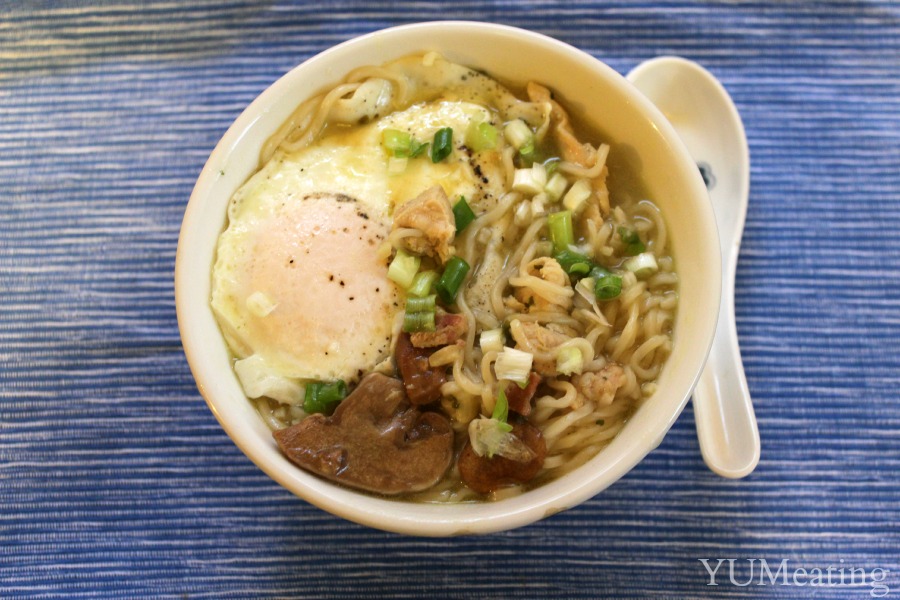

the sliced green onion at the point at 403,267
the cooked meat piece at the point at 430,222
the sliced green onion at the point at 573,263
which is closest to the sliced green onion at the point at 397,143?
the cooked meat piece at the point at 430,222

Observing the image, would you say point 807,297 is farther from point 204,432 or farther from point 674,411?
point 204,432

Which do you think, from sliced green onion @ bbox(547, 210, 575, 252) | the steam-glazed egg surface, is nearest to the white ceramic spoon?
sliced green onion @ bbox(547, 210, 575, 252)

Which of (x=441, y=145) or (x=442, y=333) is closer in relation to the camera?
(x=442, y=333)

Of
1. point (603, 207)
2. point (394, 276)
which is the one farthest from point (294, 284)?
point (603, 207)

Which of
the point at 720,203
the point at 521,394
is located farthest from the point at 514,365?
the point at 720,203

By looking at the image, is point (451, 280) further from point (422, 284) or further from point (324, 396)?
point (324, 396)

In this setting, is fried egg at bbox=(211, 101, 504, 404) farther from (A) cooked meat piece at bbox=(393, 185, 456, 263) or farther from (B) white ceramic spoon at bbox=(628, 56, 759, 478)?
(B) white ceramic spoon at bbox=(628, 56, 759, 478)
